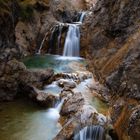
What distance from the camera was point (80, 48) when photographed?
82.5 feet

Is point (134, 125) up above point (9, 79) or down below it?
above

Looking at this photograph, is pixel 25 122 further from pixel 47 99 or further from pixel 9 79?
pixel 9 79

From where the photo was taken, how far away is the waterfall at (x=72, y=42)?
2509 cm

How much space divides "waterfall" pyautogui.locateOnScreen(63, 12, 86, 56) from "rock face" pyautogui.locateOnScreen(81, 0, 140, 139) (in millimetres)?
537

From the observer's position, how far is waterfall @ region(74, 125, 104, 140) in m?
11.2

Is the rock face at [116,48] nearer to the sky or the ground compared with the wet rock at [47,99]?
nearer to the sky

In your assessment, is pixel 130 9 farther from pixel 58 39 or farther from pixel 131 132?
pixel 131 132

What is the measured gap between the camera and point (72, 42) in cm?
→ 2558

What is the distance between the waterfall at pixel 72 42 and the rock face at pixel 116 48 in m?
0.56

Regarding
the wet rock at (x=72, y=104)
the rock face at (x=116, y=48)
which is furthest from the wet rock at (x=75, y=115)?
the rock face at (x=116, y=48)

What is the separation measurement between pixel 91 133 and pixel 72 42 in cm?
1496

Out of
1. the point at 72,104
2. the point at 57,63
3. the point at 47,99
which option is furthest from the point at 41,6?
the point at 72,104

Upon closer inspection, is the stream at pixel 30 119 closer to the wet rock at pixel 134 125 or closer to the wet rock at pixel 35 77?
the wet rock at pixel 35 77

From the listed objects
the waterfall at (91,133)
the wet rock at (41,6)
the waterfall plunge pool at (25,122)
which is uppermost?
the wet rock at (41,6)
